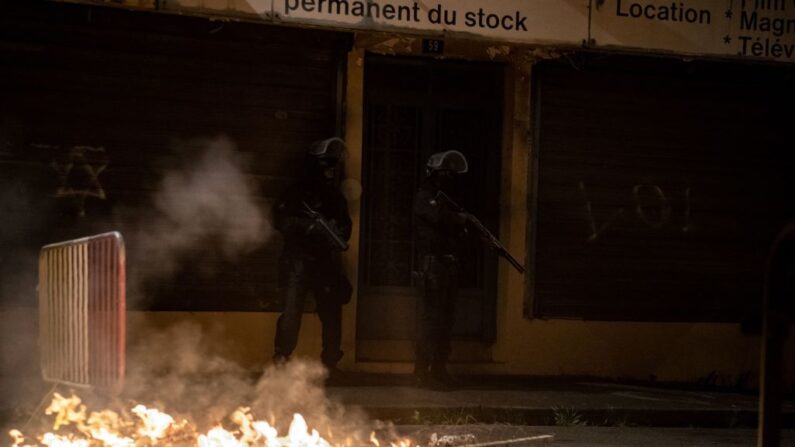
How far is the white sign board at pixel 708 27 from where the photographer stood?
10289 mm

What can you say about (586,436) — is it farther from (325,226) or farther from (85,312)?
(85,312)

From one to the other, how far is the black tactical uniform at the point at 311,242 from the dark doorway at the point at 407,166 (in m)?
1.03

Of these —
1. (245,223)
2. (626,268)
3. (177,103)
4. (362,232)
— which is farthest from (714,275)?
(177,103)

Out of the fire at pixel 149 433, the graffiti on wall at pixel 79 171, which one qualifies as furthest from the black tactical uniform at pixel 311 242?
the fire at pixel 149 433

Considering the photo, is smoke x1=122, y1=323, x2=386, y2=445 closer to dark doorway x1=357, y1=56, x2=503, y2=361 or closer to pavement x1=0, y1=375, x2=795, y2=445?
pavement x1=0, y1=375, x2=795, y2=445

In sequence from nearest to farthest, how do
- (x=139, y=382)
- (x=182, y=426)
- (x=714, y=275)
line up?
(x=182, y=426) → (x=139, y=382) → (x=714, y=275)

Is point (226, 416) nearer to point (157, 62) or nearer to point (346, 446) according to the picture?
point (346, 446)

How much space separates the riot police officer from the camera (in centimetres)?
984

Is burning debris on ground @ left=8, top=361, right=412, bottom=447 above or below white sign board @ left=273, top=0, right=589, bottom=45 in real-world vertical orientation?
below

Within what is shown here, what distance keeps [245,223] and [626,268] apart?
3974mm

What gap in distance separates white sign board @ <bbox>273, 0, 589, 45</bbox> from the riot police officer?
113 centimetres

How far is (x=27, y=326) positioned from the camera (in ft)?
32.1

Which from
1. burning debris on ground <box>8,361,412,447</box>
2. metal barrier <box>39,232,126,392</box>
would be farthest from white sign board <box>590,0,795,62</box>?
metal barrier <box>39,232,126,392</box>

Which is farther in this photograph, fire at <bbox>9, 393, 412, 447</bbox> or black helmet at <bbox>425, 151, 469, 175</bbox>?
black helmet at <bbox>425, 151, 469, 175</bbox>
